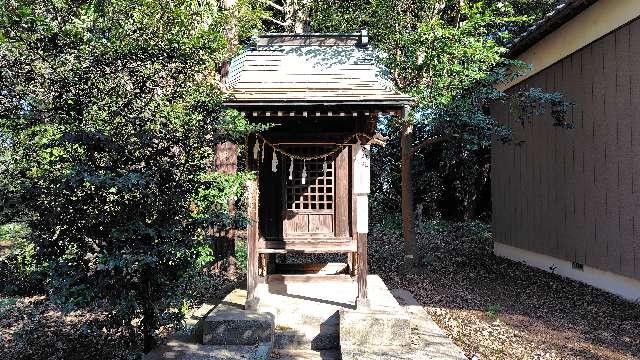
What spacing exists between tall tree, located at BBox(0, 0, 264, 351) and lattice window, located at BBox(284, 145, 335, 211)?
2187mm

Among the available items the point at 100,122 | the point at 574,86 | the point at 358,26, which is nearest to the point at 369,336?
the point at 100,122

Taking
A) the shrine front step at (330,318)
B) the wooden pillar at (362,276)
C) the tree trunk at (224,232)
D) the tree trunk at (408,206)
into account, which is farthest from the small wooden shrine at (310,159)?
the tree trunk at (408,206)

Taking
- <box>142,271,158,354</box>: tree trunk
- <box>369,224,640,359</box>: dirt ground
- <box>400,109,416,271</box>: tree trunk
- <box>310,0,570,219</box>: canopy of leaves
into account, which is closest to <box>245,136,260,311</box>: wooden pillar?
<box>142,271,158,354</box>: tree trunk

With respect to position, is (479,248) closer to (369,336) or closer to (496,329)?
(496,329)

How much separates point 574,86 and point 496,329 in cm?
585

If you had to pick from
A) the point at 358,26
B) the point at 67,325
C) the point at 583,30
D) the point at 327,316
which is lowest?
the point at 67,325

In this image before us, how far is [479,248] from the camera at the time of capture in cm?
1509

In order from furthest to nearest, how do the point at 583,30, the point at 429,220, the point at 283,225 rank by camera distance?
1. the point at 429,220
2. the point at 583,30
3. the point at 283,225

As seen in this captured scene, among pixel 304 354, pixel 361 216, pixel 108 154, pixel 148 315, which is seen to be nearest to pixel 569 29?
pixel 361 216

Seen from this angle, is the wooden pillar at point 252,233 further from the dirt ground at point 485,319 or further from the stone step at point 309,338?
the dirt ground at point 485,319

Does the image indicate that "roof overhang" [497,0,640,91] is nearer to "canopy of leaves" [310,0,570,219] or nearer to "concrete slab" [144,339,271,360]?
"canopy of leaves" [310,0,570,219]

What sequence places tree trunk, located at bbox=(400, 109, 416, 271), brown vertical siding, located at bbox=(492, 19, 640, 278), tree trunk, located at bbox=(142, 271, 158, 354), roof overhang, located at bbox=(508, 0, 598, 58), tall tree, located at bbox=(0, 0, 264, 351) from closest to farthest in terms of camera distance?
tall tree, located at bbox=(0, 0, 264, 351) → tree trunk, located at bbox=(142, 271, 158, 354) → brown vertical siding, located at bbox=(492, 19, 640, 278) → roof overhang, located at bbox=(508, 0, 598, 58) → tree trunk, located at bbox=(400, 109, 416, 271)

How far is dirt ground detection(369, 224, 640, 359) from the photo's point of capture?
637 cm

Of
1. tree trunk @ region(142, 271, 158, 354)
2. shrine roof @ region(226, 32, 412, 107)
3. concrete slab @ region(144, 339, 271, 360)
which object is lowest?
concrete slab @ region(144, 339, 271, 360)
